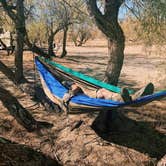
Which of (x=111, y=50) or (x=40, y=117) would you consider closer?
(x=111, y=50)

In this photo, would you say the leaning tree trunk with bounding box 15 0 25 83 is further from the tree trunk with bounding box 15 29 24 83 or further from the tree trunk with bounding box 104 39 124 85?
the tree trunk with bounding box 104 39 124 85

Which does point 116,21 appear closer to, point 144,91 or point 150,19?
point 150,19

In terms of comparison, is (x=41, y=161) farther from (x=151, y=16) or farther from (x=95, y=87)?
(x=151, y=16)

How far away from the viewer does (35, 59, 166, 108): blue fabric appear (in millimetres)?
4125

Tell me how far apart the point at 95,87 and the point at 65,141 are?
0.98m

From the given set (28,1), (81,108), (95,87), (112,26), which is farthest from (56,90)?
(28,1)

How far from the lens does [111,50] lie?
5527 mm

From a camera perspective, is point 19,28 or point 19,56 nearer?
point 19,28

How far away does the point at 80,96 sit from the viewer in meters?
4.85

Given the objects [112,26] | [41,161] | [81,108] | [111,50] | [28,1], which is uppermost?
[28,1]

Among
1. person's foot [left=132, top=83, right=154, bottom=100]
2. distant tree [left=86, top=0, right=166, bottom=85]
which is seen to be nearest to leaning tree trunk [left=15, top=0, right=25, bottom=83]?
distant tree [left=86, top=0, right=166, bottom=85]

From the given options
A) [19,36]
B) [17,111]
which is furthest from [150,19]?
[19,36]

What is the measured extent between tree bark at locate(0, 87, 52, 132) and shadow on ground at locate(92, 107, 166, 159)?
3.28 feet

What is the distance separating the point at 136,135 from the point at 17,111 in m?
1.93
